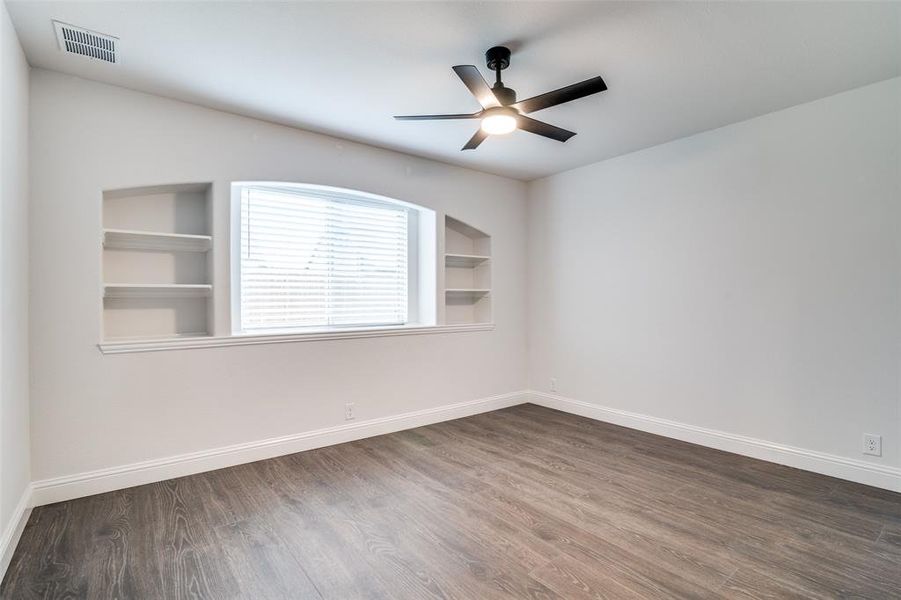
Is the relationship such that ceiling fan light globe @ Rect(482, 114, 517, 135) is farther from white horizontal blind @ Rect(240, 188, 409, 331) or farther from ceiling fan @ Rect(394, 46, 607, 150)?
white horizontal blind @ Rect(240, 188, 409, 331)

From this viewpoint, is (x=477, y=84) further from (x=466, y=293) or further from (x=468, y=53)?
(x=466, y=293)

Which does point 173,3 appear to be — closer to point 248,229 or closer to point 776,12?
point 248,229

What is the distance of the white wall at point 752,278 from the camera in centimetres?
300

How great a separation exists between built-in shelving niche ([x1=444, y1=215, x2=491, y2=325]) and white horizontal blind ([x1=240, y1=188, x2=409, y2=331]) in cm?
58

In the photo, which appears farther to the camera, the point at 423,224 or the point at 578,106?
the point at 423,224

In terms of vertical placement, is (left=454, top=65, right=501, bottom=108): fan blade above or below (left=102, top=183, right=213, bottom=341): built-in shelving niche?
above

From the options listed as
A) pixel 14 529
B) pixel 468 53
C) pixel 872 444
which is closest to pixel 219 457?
pixel 14 529

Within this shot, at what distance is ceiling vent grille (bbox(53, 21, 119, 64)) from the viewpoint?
→ 235cm

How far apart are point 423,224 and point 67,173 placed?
114 inches

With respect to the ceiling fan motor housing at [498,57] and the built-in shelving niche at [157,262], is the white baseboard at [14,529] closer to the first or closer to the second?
the built-in shelving niche at [157,262]

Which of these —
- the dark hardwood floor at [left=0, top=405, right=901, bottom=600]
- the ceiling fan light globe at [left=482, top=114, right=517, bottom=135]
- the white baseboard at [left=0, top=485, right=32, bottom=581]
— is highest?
the ceiling fan light globe at [left=482, top=114, right=517, bottom=135]

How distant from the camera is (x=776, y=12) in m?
2.22

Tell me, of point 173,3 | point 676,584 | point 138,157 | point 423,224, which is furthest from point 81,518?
point 423,224

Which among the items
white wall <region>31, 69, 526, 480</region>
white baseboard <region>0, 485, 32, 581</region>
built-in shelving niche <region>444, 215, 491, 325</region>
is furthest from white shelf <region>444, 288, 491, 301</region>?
white baseboard <region>0, 485, 32, 581</region>
